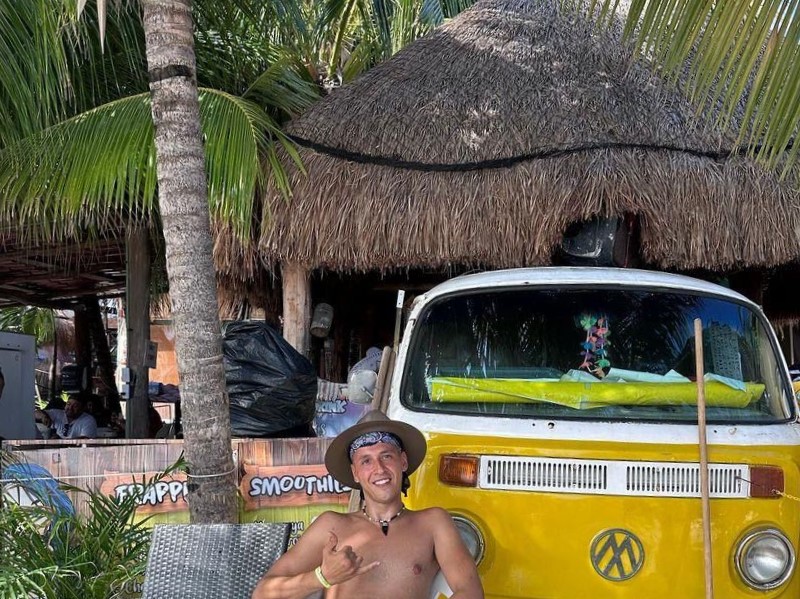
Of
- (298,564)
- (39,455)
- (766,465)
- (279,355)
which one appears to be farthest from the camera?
(279,355)

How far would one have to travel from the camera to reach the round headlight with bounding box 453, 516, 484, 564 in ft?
10.8

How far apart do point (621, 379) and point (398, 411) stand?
1050 millimetres

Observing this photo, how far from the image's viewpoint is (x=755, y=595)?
10.6ft

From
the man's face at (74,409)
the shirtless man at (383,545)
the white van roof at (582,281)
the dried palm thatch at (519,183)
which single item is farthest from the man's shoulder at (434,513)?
the man's face at (74,409)

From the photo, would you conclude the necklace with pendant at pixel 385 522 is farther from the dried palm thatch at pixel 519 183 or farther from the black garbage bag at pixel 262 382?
the dried palm thatch at pixel 519 183

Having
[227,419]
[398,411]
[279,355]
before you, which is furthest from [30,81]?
[398,411]

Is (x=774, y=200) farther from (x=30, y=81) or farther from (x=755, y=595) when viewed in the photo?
(x=30, y=81)

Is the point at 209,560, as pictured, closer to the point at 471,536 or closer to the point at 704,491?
the point at 471,536

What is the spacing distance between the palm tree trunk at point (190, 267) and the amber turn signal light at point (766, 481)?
2.47 m

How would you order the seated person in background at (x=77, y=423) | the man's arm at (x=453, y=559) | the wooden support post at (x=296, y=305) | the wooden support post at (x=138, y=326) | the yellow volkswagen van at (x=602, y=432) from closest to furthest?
the man's arm at (x=453, y=559) < the yellow volkswagen van at (x=602, y=432) < the wooden support post at (x=296, y=305) < the wooden support post at (x=138, y=326) < the seated person in background at (x=77, y=423)

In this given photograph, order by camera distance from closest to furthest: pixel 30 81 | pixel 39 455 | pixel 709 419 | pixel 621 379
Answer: pixel 709 419, pixel 621 379, pixel 39 455, pixel 30 81

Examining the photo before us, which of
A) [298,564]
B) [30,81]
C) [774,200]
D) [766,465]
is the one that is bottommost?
[298,564]

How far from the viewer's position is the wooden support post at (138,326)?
828 cm

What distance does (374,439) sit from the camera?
3168mm
